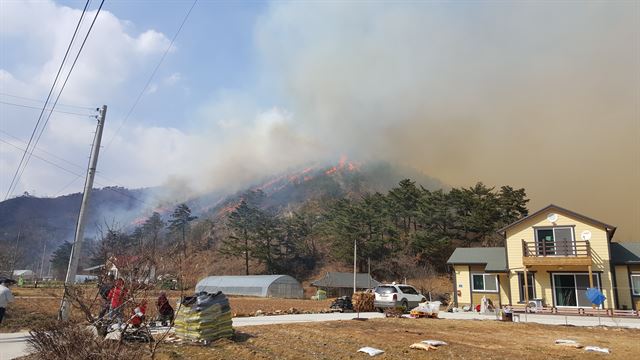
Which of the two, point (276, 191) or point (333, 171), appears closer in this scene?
point (276, 191)

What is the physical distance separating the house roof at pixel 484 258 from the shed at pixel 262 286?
2523cm

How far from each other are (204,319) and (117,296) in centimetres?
284

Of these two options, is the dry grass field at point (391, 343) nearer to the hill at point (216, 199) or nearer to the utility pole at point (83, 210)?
the utility pole at point (83, 210)

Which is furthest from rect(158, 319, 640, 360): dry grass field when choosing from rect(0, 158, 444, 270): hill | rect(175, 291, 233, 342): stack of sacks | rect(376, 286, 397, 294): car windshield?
rect(0, 158, 444, 270): hill

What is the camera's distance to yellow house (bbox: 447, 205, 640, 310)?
95.7 feet

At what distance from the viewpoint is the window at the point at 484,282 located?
109 ft

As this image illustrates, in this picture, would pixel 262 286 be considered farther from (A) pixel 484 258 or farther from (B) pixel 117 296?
(B) pixel 117 296

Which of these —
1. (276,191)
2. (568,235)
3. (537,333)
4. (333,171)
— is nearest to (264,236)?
(568,235)

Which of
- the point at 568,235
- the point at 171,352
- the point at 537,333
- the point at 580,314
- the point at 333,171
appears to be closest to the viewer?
the point at 171,352

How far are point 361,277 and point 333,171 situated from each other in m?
104

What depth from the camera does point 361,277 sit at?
189 ft

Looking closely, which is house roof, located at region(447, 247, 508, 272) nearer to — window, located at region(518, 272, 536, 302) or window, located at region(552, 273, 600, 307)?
window, located at region(518, 272, 536, 302)

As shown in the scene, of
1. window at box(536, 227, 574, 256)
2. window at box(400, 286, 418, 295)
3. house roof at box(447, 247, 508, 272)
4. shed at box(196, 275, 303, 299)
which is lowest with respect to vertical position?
shed at box(196, 275, 303, 299)

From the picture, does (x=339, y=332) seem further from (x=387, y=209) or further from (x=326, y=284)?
(x=387, y=209)
